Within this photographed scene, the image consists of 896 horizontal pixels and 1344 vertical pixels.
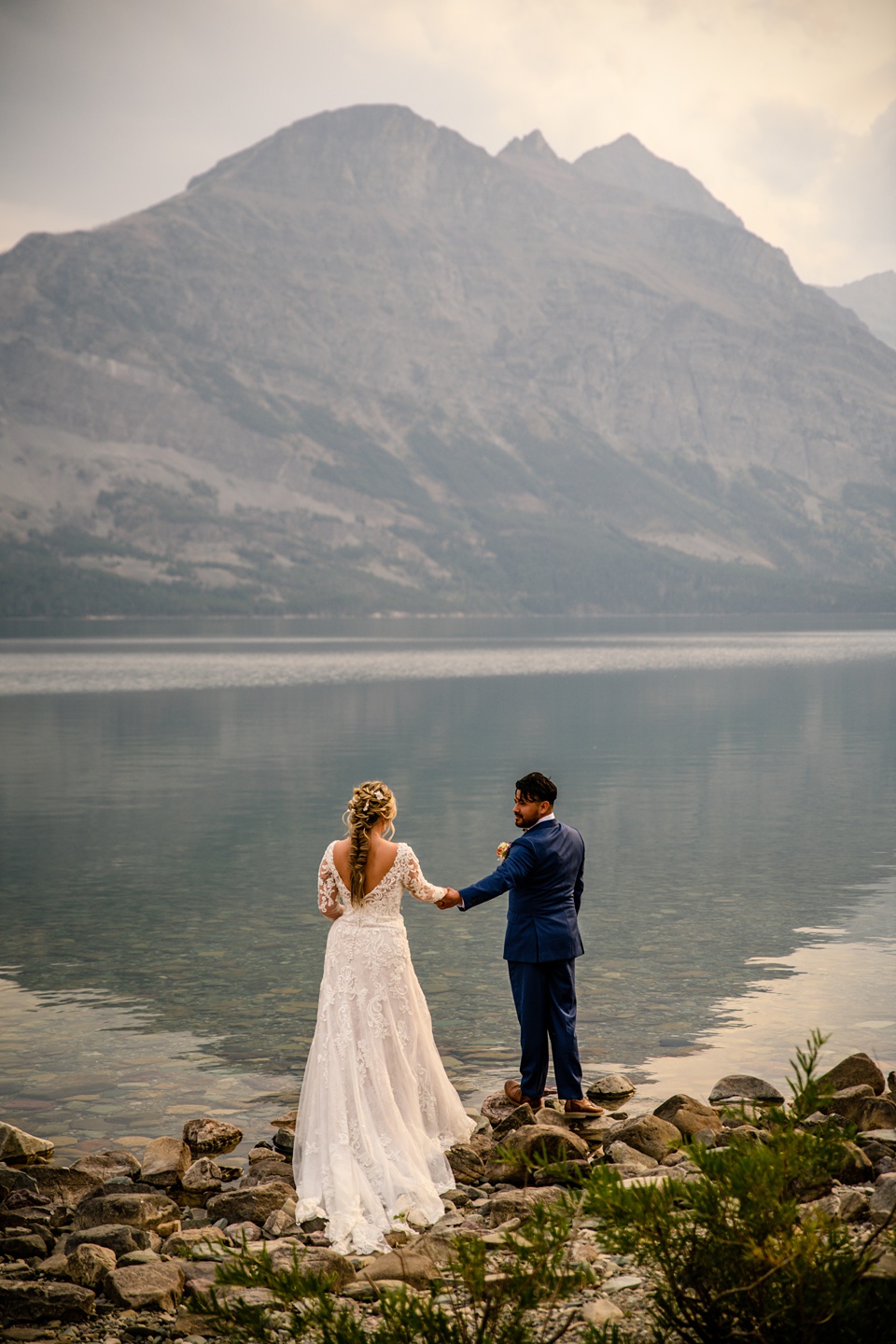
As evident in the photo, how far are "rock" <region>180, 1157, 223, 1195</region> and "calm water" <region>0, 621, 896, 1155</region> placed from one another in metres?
1.40

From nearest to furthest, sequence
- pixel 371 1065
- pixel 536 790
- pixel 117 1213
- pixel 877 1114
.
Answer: pixel 117 1213
pixel 371 1065
pixel 536 790
pixel 877 1114

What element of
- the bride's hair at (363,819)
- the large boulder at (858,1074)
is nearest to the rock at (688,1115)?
the large boulder at (858,1074)

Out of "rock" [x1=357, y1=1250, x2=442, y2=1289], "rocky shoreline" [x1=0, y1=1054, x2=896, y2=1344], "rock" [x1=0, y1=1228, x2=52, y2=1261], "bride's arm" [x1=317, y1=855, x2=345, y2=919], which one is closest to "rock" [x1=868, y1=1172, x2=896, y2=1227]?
"rocky shoreline" [x1=0, y1=1054, x2=896, y2=1344]

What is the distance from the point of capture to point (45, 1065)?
12539mm

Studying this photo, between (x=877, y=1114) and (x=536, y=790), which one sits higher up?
(x=536, y=790)

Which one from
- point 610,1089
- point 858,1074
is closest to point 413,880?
point 610,1089

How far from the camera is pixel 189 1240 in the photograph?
298 inches

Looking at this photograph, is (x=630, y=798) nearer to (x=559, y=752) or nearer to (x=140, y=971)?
(x=559, y=752)

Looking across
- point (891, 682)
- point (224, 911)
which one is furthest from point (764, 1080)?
point (891, 682)

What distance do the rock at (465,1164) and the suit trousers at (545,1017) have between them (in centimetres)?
105

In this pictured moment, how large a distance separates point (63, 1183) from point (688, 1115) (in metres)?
4.28

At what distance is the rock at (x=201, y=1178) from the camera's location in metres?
9.03

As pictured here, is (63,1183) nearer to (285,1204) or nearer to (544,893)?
(285,1204)

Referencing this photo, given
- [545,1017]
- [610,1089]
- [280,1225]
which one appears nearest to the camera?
[280,1225]
